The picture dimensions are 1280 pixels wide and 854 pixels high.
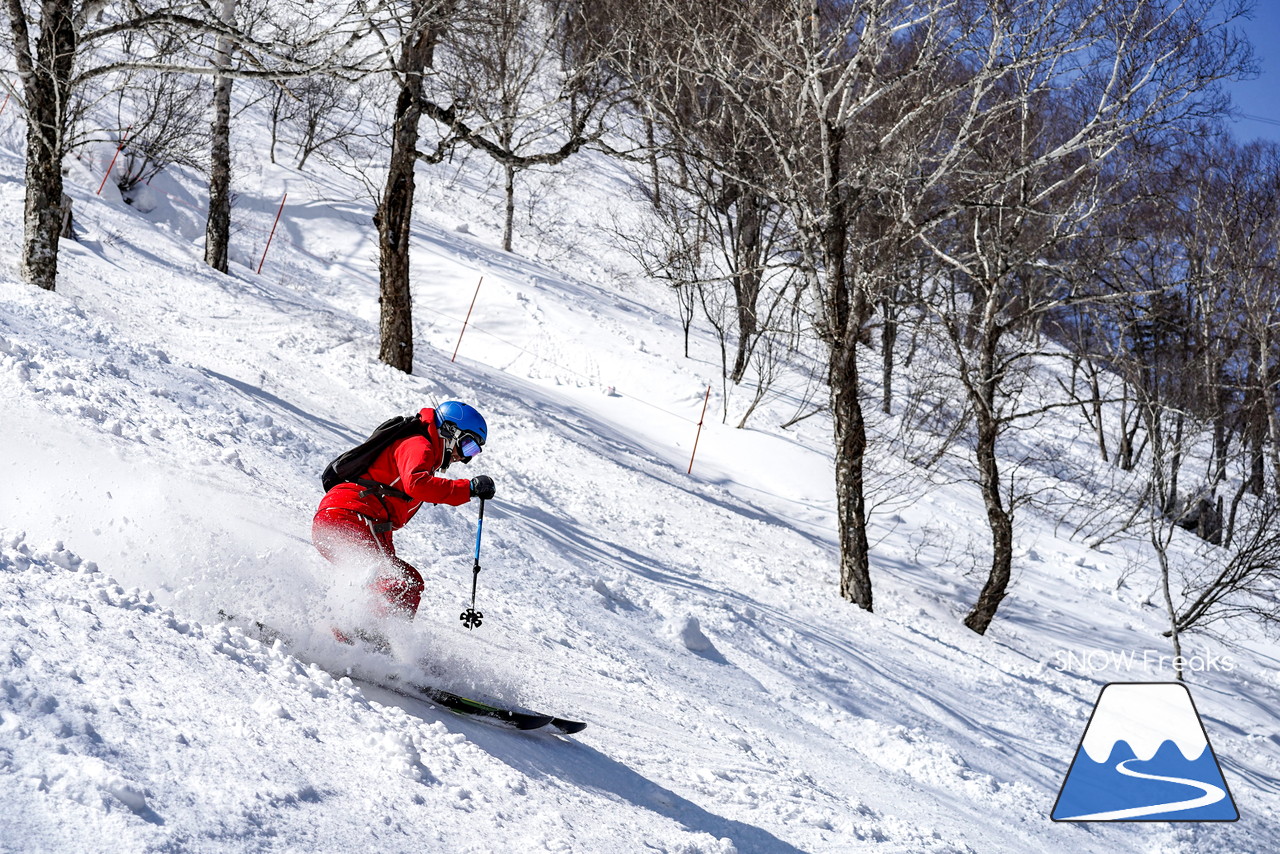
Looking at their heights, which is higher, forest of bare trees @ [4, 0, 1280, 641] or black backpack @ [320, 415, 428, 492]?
forest of bare trees @ [4, 0, 1280, 641]

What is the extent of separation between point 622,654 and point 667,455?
8.69 m

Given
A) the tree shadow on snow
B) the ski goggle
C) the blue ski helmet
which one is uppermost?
the blue ski helmet

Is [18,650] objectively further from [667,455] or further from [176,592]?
[667,455]

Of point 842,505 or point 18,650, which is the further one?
point 842,505

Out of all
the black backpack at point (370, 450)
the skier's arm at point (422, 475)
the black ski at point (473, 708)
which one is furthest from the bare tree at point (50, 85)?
the black ski at point (473, 708)

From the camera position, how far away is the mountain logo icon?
761cm

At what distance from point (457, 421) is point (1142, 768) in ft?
23.4

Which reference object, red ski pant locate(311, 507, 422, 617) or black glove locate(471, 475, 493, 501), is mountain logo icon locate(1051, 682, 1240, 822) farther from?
red ski pant locate(311, 507, 422, 617)

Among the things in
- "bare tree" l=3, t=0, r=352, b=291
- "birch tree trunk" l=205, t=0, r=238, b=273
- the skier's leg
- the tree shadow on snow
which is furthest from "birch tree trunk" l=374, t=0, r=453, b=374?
the tree shadow on snow

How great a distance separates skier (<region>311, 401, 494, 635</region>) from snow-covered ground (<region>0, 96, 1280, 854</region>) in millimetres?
165

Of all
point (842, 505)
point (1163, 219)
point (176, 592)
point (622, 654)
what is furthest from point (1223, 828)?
point (1163, 219)

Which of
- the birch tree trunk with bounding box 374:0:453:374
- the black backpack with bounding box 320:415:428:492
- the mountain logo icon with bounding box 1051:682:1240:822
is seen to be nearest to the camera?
the black backpack with bounding box 320:415:428:492

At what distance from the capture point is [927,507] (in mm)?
17141

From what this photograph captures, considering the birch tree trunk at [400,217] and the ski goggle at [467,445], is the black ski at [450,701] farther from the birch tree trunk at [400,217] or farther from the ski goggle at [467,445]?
the birch tree trunk at [400,217]
